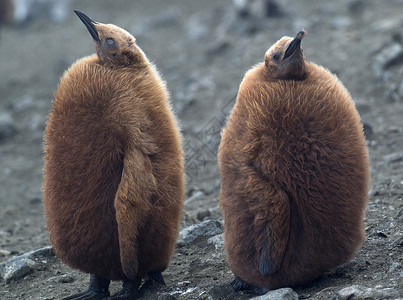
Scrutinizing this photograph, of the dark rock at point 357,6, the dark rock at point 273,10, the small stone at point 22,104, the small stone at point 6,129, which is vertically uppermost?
the dark rock at point 273,10

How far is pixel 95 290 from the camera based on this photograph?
13.2 feet

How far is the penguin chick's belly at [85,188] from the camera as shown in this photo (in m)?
3.70

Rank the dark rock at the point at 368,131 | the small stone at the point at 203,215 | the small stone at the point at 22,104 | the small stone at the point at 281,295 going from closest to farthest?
the small stone at the point at 281,295 < the small stone at the point at 203,215 < the dark rock at the point at 368,131 < the small stone at the point at 22,104

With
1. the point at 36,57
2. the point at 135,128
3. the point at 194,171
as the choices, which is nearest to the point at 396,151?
the point at 194,171

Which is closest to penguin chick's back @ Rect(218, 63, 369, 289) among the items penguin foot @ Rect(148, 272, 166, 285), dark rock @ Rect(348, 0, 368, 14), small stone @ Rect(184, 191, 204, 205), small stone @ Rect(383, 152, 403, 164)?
penguin foot @ Rect(148, 272, 166, 285)

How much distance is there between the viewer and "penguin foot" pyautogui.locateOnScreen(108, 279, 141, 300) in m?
3.89

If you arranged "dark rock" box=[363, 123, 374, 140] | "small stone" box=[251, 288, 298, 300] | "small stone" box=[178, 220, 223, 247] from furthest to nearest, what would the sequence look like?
"dark rock" box=[363, 123, 374, 140] < "small stone" box=[178, 220, 223, 247] < "small stone" box=[251, 288, 298, 300]

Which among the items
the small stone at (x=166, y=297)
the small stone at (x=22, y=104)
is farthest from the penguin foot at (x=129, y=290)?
the small stone at (x=22, y=104)

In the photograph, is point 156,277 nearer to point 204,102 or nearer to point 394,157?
point 394,157

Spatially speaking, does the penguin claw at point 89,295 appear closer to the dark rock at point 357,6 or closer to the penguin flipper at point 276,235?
the penguin flipper at point 276,235

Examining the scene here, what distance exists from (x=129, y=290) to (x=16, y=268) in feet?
3.78

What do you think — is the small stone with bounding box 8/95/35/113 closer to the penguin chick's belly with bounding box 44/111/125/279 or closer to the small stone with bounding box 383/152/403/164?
the small stone with bounding box 383/152/403/164

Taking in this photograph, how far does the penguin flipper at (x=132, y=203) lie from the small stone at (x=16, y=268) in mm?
1305

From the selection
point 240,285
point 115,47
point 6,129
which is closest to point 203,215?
point 240,285
